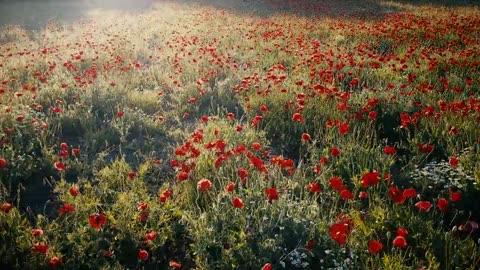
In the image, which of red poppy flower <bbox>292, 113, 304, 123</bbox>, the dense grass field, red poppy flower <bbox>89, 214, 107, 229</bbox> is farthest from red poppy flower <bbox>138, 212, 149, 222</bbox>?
red poppy flower <bbox>292, 113, 304, 123</bbox>

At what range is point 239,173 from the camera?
301cm

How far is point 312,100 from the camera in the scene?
5.32 m

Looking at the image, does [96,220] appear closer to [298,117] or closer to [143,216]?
[143,216]

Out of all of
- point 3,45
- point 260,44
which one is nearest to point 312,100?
point 260,44

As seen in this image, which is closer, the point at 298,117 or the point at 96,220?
the point at 96,220

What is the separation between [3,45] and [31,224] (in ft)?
29.3

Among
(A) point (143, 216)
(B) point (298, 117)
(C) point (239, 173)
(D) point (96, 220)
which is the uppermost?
(B) point (298, 117)

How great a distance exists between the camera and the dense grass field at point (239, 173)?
2.82 metres

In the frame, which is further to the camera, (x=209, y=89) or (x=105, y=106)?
(x=209, y=89)

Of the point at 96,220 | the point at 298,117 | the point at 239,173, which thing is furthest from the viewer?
the point at 298,117

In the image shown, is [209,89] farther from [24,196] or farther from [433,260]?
[433,260]

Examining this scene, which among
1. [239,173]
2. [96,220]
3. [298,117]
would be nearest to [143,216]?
[96,220]

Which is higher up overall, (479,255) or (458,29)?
(458,29)

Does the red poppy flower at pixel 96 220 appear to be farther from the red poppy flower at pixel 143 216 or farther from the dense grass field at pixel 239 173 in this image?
the red poppy flower at pixel 143 216
